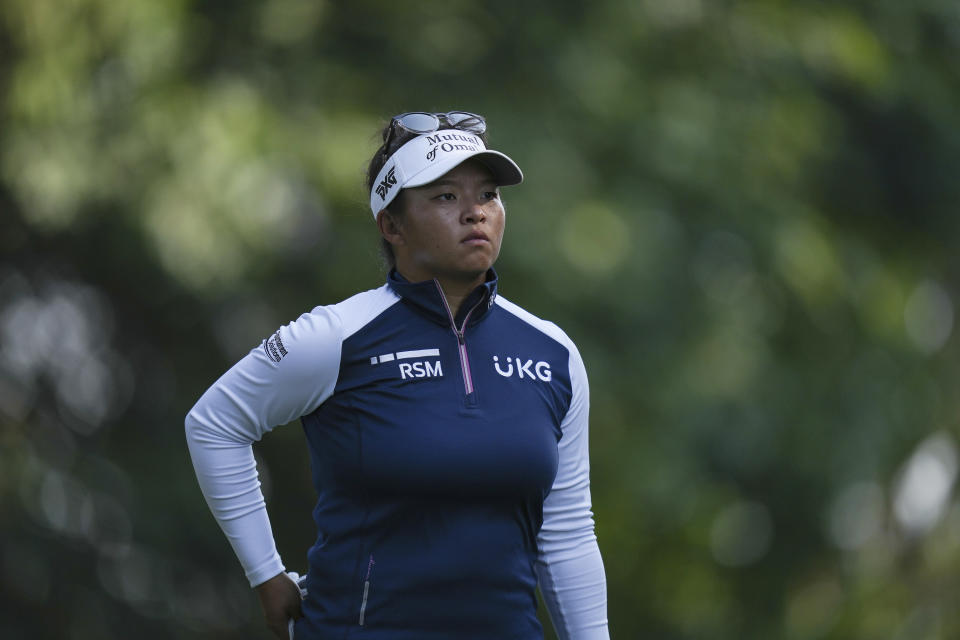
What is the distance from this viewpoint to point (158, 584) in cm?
870

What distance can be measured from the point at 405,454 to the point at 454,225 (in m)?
0.51

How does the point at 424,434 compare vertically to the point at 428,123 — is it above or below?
below

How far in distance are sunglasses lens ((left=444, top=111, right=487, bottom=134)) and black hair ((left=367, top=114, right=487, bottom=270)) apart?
0.05 ft

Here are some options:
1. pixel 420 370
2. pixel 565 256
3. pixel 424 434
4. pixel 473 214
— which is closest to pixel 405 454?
pixel 424 434

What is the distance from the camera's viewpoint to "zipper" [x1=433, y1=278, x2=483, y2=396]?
2.79m

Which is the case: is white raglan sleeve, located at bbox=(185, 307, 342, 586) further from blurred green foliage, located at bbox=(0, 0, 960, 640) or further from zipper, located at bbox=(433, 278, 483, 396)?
blurred green foliage, located at bbox=(0, 0, 960, 640)

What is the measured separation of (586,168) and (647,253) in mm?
604

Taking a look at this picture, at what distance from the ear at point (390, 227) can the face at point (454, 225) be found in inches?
1.6

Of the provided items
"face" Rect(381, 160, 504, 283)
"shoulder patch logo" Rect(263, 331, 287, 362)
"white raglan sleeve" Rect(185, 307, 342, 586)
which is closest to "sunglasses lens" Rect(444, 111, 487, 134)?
"face" Rect(381, 160, 504, 283)

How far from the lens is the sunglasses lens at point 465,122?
10.0 ft

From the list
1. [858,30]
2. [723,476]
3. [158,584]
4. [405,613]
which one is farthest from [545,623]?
[405,613]

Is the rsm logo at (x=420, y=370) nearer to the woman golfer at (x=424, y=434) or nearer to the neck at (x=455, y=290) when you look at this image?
the woman golfer at (x=424, y=434)

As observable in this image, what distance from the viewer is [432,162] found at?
286cm

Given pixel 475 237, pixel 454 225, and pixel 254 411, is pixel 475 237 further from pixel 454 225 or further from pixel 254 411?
pixel 254 411
